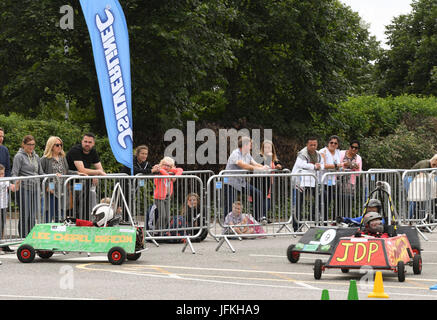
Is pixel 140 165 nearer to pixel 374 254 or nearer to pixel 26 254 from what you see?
pixel 26 254

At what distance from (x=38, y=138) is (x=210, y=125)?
23.2 ft

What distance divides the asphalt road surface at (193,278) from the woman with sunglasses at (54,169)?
83 centimetres

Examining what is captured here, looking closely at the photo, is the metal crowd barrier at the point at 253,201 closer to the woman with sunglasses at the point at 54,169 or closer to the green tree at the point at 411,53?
the woman with sunglasses at the point at 54,169

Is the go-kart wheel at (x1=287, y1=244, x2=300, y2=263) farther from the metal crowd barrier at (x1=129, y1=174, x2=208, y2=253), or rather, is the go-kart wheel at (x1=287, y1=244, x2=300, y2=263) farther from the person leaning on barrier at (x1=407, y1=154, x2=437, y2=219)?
the person leaning on barrier at (x1=407, y1=154, x2=437, y2=219)

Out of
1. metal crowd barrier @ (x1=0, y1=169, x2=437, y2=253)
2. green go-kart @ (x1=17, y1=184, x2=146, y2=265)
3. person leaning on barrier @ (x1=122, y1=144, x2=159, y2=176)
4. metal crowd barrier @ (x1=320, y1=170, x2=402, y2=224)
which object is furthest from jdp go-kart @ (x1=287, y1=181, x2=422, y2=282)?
person leaning on barrier @ (x1=122, y1=144, x2=159, y2=176)

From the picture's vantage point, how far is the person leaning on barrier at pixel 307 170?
671 inches

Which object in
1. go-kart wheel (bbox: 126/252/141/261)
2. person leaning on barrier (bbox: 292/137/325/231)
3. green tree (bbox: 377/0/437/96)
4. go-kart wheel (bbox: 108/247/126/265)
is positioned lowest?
go-kart wheel (bbox: 126/252/141/261)

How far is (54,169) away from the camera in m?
15.6

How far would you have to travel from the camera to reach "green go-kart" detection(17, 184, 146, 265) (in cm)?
1316

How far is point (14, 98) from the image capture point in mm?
27516

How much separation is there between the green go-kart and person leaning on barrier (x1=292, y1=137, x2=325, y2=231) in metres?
4.38
